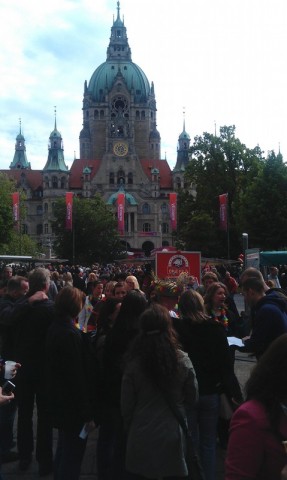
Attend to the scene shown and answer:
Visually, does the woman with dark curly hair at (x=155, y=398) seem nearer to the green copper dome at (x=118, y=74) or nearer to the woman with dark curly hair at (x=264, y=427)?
the woman with dark curly hair at (x=264, y=427)

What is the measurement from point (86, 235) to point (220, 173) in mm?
30880

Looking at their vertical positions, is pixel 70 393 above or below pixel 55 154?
below

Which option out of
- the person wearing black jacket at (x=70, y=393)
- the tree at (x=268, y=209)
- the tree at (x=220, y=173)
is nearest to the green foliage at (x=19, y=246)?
the tree at (x=220, y=173)

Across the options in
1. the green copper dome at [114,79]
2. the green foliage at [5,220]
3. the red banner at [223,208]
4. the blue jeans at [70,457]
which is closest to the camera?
the blue jeans at [70,457]

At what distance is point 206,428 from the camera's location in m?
5.35

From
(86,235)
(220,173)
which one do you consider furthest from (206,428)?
(86,235)

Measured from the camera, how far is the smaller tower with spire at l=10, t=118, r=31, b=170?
439 ft

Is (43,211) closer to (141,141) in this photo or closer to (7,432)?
(141,141)

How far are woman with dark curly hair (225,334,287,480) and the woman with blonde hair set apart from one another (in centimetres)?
256

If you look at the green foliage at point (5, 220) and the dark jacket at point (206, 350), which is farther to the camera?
the green foliage at point (5, 220)

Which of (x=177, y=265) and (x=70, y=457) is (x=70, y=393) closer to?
(x=70, y=457)

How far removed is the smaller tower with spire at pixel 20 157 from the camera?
134m

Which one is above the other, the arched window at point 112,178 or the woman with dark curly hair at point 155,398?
the arched window at point 112,178

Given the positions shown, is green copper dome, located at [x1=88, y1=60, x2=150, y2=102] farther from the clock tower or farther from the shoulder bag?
the shoulder bag
